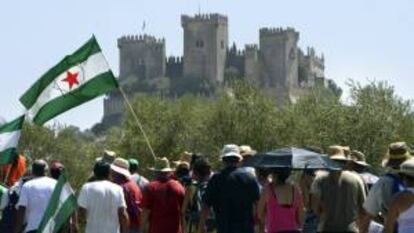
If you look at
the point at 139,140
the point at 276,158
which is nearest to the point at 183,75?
the point at 139,140

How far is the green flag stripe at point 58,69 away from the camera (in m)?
16.7

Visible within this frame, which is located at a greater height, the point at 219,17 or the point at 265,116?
the point at 219,17

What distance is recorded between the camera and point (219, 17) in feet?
616

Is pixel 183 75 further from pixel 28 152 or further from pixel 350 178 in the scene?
pixel 350 178

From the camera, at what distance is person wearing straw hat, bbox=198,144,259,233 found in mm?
16266

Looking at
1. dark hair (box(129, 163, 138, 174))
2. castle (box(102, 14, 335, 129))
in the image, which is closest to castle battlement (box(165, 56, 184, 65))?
castle (box(102, 14, 335, 129))

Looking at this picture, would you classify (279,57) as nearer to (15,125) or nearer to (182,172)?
(182,172)

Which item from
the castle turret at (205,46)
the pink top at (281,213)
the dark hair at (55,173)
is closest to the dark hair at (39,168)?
the dark hair at (55,173)

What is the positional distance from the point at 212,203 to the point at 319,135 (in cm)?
4597

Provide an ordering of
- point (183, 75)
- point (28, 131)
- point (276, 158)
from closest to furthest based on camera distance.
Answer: point (276, 158)
point (28, 131)
point (183, 75)

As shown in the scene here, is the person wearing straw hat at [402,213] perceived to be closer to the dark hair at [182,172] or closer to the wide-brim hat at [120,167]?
the wide-brim hat at [120,167]

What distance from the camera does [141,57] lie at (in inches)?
7446

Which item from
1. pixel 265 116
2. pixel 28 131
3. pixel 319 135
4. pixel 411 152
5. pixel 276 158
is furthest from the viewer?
pixel 28 131

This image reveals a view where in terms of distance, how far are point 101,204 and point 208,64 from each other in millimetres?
164293
